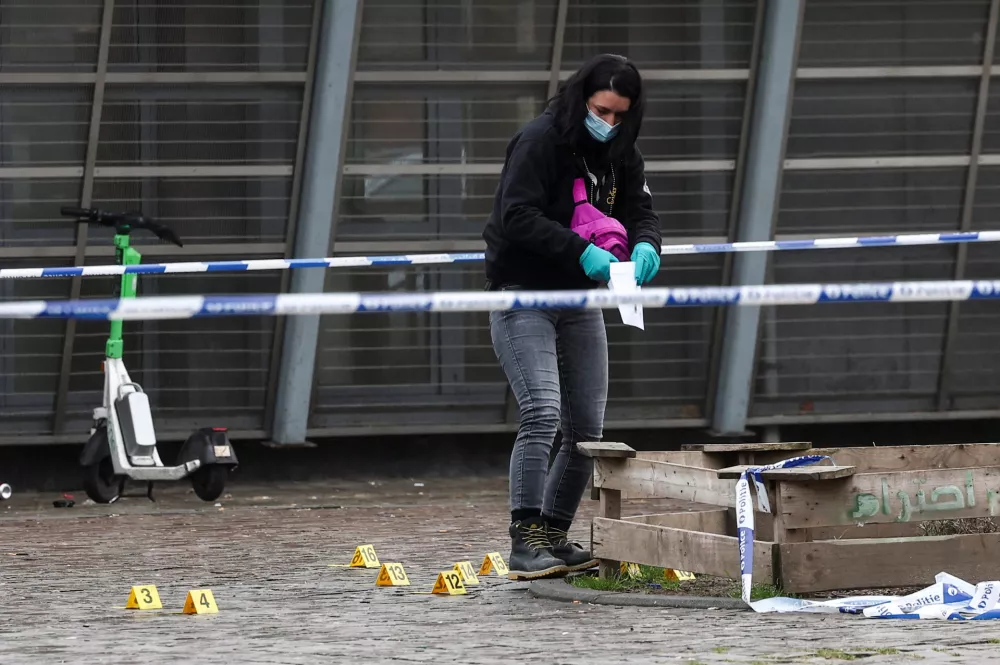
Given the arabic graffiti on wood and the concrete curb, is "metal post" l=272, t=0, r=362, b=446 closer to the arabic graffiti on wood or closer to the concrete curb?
the concrete curb

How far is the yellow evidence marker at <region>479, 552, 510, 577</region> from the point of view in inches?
264

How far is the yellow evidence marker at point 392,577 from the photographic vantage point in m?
6.50

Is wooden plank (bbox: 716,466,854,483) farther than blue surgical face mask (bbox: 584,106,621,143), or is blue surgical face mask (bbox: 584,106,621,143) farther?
blue surgical face mask (bbox: 584,106,621,143)

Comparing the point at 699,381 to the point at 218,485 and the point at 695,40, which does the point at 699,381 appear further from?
the point at 218,485

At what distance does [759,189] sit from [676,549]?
7.02 meters

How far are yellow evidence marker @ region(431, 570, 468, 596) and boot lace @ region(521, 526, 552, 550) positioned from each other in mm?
264

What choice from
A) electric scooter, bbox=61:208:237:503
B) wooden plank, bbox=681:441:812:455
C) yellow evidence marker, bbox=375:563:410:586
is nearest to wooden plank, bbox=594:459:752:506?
wooden plank, bbox=681:441:812:455

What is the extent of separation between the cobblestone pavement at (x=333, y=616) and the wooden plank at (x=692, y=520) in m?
0.51

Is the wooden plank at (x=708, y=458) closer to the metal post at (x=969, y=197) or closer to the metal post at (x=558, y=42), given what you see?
the metal post at (x=558, y=42)

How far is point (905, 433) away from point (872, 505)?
7.92 meters

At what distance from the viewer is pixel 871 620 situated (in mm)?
5152

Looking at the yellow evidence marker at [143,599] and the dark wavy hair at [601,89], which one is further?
the dark wavy hair at [601,89]

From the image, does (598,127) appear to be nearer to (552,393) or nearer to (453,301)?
(552,393)

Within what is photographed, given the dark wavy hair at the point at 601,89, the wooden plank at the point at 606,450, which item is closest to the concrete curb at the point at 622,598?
the wooden plank at the point at 606,450
